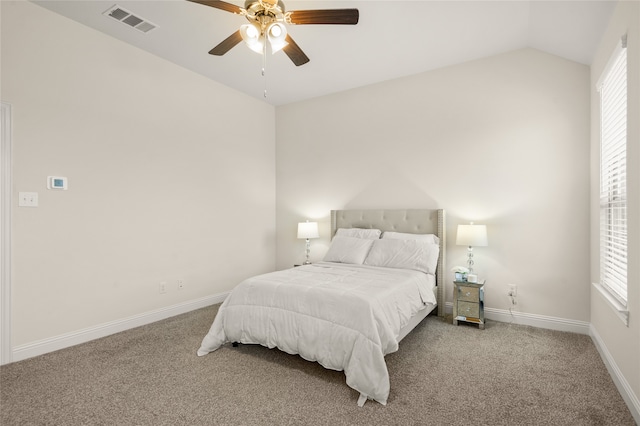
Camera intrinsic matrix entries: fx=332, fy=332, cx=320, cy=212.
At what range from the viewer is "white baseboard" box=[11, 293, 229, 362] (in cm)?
281

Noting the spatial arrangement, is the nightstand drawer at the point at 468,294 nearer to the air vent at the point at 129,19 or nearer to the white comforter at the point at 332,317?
the white comforter at the point at 332,317

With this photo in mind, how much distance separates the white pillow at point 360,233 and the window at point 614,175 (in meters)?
2.20

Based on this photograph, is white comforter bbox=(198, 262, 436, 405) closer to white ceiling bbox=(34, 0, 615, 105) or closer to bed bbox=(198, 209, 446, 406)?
bed bbox=(198, 209, 446, 406)

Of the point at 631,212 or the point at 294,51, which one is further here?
the point at 294,51

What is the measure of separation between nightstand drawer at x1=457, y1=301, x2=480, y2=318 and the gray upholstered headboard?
0.33 meters

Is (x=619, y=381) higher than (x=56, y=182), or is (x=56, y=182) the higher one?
(x=56, y=182)

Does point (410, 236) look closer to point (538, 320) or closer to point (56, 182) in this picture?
point (538, 320)

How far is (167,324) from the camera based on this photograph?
366 centimetres

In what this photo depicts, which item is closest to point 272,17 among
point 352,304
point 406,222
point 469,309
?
point 352,304

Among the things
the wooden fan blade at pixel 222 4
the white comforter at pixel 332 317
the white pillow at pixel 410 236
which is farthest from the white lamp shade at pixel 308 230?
the wooden fan blade at pixel 222 4

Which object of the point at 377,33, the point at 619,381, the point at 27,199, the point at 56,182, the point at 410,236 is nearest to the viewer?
the point at 619,381

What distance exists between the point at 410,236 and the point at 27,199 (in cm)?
379

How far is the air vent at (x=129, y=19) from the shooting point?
116 inches

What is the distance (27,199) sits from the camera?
281cm
